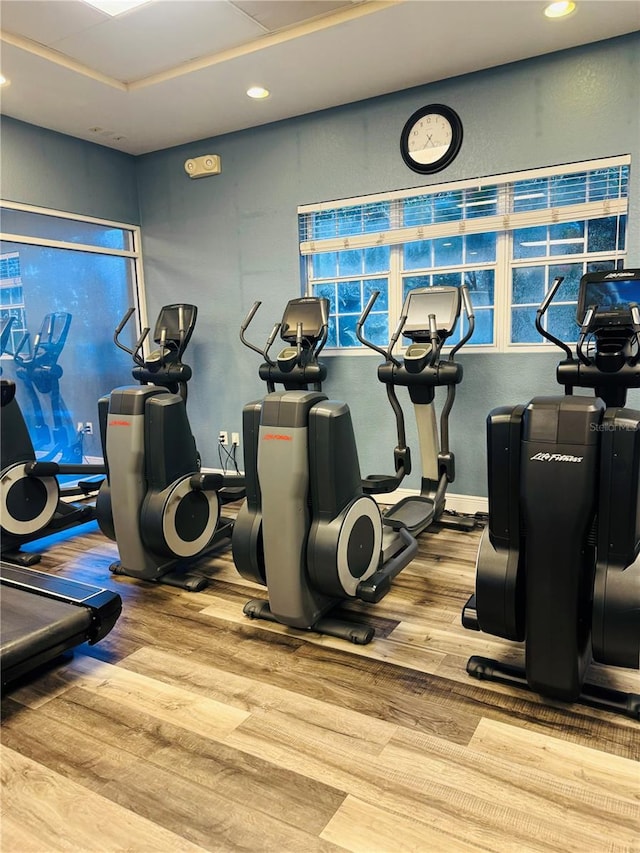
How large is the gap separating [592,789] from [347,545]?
47.9 inches

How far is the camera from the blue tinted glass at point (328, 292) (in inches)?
190

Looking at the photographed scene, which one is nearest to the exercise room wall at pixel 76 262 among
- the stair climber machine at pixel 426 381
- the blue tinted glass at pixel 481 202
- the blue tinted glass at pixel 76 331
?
the blue tinted glass at pixel 76 331

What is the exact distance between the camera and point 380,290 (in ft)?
15.1

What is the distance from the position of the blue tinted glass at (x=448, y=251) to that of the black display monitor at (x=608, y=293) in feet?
3.68

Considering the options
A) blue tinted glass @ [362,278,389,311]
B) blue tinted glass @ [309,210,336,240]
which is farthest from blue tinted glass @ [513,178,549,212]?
blue tinted glass @ [309,210,336,240]

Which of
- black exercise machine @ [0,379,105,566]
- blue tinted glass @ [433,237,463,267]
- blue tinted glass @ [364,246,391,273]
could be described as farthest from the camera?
blue tinted glass @ [364,246,391,273]

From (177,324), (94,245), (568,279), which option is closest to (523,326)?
(568,279)

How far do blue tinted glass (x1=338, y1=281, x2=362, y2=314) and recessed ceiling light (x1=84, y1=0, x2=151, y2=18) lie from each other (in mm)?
2323

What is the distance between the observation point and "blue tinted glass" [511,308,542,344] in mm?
4055

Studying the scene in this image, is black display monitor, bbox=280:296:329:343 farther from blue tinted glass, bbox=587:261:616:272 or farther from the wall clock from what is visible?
blue tinted glass, bbox=587:261:616:272

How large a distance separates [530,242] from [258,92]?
7.44 feet

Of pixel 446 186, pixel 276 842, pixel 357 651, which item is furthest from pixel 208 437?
pixel 276 842

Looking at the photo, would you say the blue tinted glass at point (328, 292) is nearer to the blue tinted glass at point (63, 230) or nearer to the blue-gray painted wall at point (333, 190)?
the blue-gray painted wall at point (333, 190)

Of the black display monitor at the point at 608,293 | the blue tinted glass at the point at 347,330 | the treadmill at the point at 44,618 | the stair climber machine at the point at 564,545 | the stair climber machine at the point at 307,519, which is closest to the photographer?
the stair climber machine at the point at 564,545
